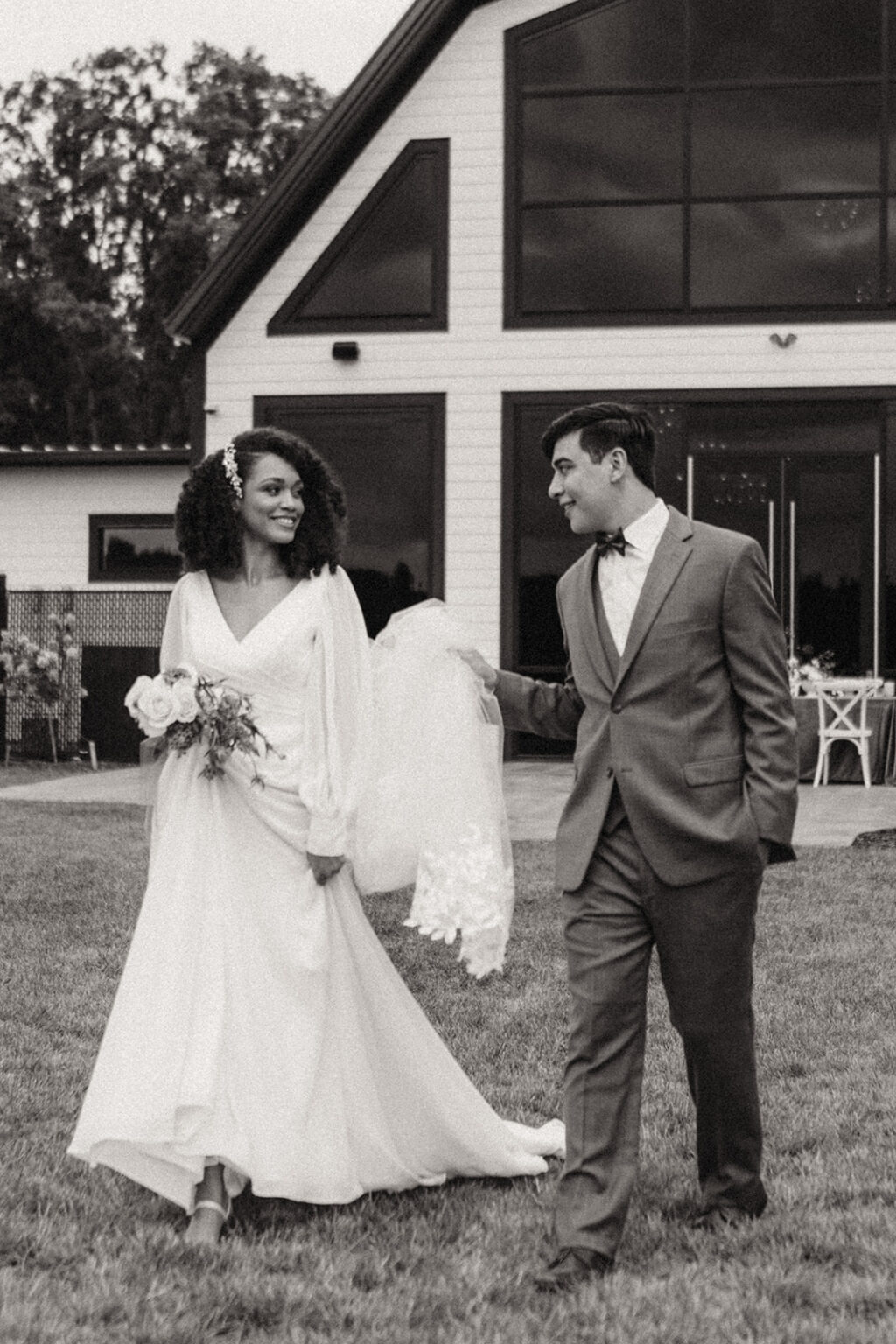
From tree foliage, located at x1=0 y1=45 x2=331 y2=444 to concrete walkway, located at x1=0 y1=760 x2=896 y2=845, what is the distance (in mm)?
22289

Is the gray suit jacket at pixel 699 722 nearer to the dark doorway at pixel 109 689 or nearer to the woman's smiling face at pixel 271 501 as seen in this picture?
the woman's smiling face at pixel 271 501

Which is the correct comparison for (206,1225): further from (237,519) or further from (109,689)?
(109,689)

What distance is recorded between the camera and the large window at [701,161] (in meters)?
16.9

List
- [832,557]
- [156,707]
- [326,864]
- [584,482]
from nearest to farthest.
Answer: [584,482], [156,707], [326,864], [832,557]

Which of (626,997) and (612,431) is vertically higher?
(612,431)

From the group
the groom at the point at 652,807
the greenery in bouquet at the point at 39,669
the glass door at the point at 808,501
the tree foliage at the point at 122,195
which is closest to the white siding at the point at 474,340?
the glass door at the point at 808,501

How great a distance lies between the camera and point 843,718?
15.3 m

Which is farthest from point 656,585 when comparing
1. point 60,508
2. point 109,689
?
point 60,508

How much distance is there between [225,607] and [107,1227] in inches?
63.8

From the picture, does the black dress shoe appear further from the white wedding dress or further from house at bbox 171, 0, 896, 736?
house at bbox 171, 0, 896, 736

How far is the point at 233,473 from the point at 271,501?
0.48ft

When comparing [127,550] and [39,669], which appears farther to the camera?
[127,550]

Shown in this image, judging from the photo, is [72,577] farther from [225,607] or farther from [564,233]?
[225,607]

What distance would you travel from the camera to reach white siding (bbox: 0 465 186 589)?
20.8m
